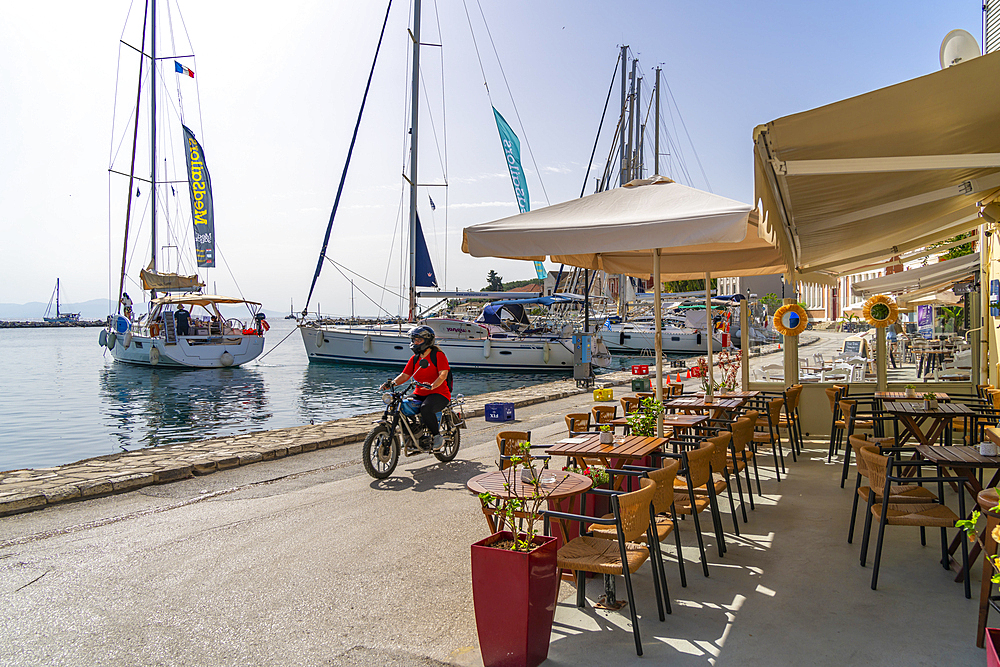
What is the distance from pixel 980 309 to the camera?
8.58m

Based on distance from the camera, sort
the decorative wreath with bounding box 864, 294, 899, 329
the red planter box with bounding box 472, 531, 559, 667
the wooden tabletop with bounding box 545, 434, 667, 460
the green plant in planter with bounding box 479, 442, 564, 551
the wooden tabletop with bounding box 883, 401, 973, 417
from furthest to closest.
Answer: the decorative wreath with bounding box 864, 294, 899, 329, the wooden tabletop with bounding box 883, 401, 973, 417, the wooden tabletop with bounding box 545, 434, 667, 460, the green plant in planter with bounding box 479, 442, 564, 551, the red planter box with bounding box 472, 531, 559, 667

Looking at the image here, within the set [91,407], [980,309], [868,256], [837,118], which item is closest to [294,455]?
[837,118]

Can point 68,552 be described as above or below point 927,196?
below

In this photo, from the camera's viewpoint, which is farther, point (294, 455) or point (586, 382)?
point (586, 382)

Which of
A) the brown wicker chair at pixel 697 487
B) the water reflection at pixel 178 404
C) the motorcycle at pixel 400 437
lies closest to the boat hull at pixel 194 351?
the water reflection at pixel 178 404

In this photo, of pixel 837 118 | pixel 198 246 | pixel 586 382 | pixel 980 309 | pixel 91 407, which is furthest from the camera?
pixel 198 246

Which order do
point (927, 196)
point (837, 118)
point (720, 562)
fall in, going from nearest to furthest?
point (837, 118)
point (720, 562)
point (927, 196)

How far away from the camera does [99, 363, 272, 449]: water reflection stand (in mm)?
14812

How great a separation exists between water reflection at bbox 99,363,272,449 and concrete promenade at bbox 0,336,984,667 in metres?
9.45

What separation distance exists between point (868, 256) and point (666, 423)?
513 cm

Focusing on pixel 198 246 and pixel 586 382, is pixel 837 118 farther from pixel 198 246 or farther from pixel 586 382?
pixel 198 246

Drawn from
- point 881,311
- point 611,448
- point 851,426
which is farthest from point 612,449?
point 881,311

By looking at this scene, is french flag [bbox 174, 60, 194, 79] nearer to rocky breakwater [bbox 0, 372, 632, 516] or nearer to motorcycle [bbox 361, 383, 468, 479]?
rocky breakwater [bbox 0, 372, 632, 516]

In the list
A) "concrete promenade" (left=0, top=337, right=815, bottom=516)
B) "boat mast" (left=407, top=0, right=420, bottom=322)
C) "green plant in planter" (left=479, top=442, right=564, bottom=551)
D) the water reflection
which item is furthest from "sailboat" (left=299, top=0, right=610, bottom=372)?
"green plant in planter" (left=479, top=442, right=564, bottom=551)
